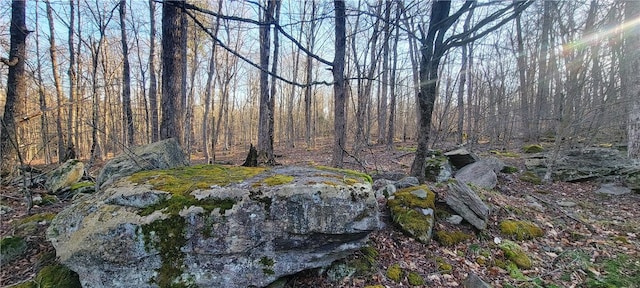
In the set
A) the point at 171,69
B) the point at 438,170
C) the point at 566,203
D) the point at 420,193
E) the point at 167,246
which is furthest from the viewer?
the point at 438,170

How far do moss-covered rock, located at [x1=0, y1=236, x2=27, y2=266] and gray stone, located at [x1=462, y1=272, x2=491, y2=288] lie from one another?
5.32m

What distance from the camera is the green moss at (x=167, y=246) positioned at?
256 centimetres

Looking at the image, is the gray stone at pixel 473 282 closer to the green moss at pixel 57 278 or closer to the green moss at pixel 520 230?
the green moss at pixel 520 230

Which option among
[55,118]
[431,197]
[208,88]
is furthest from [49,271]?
[208,88]

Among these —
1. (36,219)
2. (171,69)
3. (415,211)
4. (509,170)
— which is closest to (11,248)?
(36,219)

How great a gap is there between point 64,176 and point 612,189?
12.6 meters

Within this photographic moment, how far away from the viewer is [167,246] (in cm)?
260

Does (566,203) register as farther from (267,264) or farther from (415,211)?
(267,264)

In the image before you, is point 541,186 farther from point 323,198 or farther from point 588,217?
point 323,198

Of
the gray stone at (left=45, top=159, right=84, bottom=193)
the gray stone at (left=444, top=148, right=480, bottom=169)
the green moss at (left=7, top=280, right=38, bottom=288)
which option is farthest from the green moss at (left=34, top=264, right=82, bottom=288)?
the gray stone at (left=444, top=148, right=480, bottom=169)

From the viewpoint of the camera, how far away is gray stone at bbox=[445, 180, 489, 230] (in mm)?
4016

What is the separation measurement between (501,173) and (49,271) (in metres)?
9.34

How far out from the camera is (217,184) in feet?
10.00

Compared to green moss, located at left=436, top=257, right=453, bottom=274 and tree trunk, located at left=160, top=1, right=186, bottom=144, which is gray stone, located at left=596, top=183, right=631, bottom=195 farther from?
tree trunk, located at left=160, top=1, right=186, bottom=144
